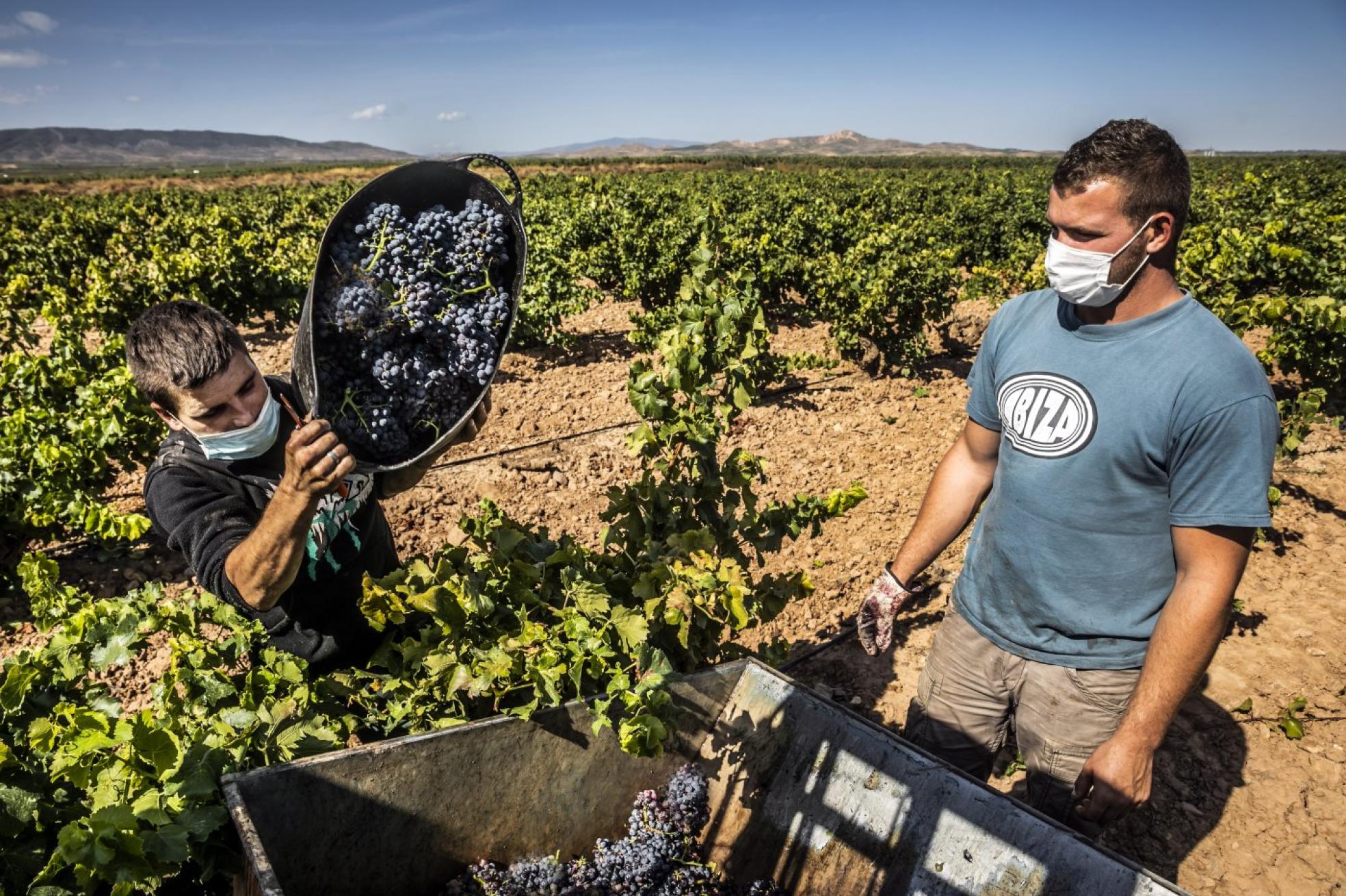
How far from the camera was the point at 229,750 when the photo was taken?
5.90ft

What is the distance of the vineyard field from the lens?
188 centimetres

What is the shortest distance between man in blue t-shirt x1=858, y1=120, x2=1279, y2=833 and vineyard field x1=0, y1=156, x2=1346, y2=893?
714mm

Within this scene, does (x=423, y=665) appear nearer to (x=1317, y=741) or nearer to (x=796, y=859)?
(x=796, y=859)

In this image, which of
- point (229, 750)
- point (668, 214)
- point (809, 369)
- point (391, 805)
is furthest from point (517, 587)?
point (668, 214)

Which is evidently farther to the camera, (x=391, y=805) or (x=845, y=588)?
(x=845, y=588)

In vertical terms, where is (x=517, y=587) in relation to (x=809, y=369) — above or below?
above

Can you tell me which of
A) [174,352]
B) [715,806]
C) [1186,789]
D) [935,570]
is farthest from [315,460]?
[935,570]

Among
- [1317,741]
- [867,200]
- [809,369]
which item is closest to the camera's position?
[1317,741]

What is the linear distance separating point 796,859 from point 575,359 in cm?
813

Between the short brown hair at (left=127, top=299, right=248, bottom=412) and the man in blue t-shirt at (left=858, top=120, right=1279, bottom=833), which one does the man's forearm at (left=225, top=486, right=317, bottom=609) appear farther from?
the man in blue t-shirt at (left=858, top=120, right=1279, bottom=833)

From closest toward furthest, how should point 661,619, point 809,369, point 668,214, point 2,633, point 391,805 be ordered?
1. point 391,805
2. point 661,619
3. point 2,633
4. point 809,369
5. point 668,214

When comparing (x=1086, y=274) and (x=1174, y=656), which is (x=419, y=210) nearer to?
(x=1086, y=274)

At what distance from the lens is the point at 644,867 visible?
2.13 metres

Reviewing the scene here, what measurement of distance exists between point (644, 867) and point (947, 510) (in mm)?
1445
